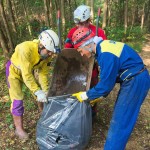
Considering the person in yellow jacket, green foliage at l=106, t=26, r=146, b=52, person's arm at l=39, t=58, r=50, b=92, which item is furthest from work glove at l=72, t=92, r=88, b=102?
green foliage at l=106, t=26, r=146, b=52

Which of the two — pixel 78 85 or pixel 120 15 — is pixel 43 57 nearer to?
pixel 78 85

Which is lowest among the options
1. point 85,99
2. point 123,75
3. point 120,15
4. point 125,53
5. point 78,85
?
point 120,15

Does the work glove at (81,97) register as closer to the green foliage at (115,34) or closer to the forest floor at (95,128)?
the forest floor at (95,128)

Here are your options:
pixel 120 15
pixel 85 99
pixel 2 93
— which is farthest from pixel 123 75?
pixel 120 15

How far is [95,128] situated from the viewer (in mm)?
4082

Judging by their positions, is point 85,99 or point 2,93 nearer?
point 85,99

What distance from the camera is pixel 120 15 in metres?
12.8

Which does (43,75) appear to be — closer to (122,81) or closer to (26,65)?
(26,65)

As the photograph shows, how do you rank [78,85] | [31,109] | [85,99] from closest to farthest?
[85,99] < [78,85] < [31,109]

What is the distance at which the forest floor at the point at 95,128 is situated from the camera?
12.3ft

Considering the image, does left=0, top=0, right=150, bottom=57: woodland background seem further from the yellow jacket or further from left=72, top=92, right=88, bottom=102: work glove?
left=72, top=92, right=88, bottom=102: work glove

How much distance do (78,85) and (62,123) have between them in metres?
1.23

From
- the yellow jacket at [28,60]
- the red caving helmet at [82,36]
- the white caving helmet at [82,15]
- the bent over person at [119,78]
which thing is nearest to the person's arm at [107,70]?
the bent over person at [119,78]

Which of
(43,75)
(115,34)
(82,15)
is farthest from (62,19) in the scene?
(43,75)
